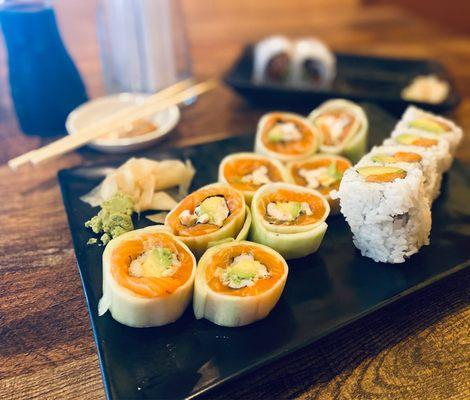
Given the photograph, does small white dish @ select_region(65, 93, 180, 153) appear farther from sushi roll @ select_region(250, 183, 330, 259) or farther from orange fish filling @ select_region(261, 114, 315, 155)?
sushi roll @ select_region(250, 183, 330, 259)

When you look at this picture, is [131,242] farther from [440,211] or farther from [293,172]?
[440,211]

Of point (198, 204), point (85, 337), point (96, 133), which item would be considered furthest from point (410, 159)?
point (96, 133)

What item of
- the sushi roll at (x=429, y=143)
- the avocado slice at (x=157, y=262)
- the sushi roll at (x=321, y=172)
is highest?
the sushi roll at (x=429, y=143)

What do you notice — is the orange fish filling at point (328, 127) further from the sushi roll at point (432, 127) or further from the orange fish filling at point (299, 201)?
the orange fish filling at point (299, 201)

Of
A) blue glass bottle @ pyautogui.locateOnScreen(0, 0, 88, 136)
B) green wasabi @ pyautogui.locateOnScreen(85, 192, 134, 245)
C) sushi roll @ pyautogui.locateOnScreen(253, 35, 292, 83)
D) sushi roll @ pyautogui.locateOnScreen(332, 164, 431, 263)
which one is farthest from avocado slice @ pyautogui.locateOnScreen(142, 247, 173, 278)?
sushi roll @ pyautogui.locateOnScreen(253, 35, 292, 83)

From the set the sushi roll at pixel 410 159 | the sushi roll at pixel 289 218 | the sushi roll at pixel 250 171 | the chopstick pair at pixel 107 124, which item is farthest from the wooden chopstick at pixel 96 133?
the sushi roll at pixel 410 159
